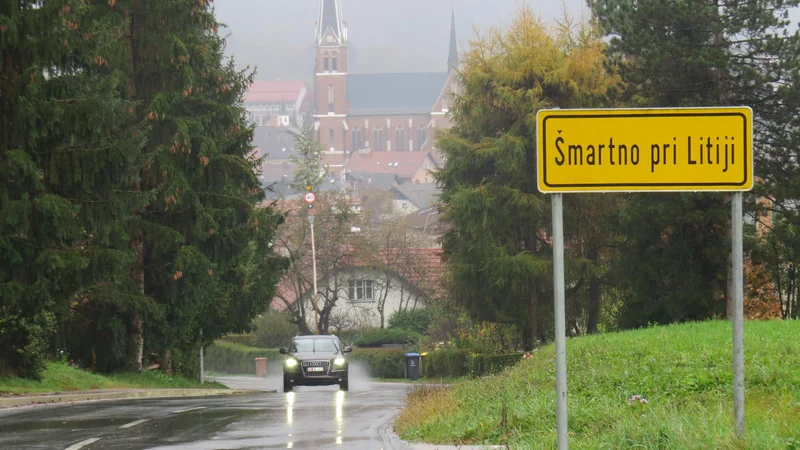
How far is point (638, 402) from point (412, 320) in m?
63.9

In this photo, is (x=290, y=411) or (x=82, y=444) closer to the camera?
(x=82, y=444)

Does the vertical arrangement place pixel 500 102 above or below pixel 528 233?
above

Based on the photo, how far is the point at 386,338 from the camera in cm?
6881

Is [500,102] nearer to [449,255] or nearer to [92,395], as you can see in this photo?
[449,255]

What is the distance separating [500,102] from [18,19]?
22.9 m

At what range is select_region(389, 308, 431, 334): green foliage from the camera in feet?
243

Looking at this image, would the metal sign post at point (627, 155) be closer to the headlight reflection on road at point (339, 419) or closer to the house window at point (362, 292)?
the headlight reflection on road at point (339, 419)

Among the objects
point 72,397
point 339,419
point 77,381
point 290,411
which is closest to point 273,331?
point 77,381

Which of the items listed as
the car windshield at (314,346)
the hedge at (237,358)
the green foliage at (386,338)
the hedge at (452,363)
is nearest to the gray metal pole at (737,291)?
the car windshield at (314,346)

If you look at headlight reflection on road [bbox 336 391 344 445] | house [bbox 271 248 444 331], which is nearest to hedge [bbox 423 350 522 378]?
headlight reflection on road [bbox 336 391 344 445]

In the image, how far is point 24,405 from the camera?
19953 millimetres

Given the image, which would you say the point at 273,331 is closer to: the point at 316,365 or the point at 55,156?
the point at 316,365

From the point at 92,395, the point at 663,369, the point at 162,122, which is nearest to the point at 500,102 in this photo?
the point at 162,122

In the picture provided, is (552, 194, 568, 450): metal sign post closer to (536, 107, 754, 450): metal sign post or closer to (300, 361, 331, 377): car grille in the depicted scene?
(536, 107, 754, 450): metal sign post
